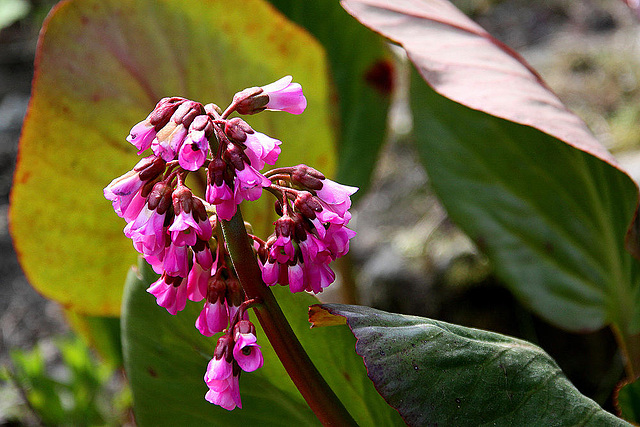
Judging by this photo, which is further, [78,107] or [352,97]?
[352,97]

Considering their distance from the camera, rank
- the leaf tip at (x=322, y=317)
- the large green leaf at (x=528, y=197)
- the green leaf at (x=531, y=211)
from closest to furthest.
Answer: the leaf tip at (x=322, y=317), the large green leaf at (x=528, y=197), the green leaf at (x=531, y=211)

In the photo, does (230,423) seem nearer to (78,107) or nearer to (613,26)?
(78,107)

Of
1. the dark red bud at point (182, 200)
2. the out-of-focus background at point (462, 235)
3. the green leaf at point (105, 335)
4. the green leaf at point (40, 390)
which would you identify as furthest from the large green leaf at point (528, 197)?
the green leaf at point (40, 390)

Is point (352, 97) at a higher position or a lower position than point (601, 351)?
higher

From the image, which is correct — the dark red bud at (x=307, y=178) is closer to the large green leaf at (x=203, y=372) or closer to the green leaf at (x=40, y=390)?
the large green leaf at (x=203, y=372)

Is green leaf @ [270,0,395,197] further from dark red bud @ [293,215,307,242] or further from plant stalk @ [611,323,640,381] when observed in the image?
dark red bud @ [293,215,307,242]

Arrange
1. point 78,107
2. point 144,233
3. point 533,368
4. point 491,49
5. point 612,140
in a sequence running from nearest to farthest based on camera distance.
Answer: point 144,233, point 533,368, point 491,49, point 78,107, point 612,140

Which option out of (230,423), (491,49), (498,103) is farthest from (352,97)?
(230,423)
